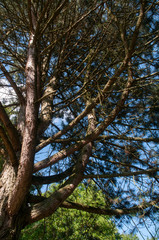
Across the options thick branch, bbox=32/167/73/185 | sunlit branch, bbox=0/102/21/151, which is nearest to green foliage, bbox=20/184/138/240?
thick branch, bbox=32/167/73/185

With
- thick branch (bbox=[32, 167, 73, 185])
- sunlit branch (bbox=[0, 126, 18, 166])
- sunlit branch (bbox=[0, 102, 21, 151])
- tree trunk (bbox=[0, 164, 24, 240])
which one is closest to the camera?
tree trunk (bbox=[0, 164, 24, 240])

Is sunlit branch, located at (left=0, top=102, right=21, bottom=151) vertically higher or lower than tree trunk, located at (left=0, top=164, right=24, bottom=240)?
higher

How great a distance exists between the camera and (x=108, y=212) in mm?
2553

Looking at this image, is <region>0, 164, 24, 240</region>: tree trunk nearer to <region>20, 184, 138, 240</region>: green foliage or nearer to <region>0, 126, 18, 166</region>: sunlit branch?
<region>0, 126, 18, 166</region>: sunlit branch

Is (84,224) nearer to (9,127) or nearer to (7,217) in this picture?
(7,217)

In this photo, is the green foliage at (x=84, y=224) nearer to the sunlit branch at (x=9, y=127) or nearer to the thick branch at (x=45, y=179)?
the thick branch at (x=45, y=179)

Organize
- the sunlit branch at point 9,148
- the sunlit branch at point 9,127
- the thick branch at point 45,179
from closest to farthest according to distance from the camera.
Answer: the sunlit branch at point 9,148, the sunlit branch at point 9,127, the thick branch at point 45,179

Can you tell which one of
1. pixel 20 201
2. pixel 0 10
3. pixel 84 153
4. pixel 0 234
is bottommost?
pixel 0 234

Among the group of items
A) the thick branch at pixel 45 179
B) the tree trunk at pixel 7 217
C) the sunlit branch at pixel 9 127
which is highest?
the sunlit branch at pixel 9 127

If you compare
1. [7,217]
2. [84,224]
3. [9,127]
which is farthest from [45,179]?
[84,224]

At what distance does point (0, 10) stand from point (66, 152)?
349 centimetres

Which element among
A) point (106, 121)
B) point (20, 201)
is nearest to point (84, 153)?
point (106, 121)

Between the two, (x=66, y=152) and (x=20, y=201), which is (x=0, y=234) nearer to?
(x=20, y=201)

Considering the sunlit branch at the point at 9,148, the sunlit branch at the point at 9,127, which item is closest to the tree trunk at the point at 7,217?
the sunlit branch at the point at 9,148
